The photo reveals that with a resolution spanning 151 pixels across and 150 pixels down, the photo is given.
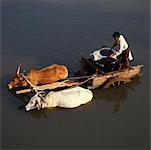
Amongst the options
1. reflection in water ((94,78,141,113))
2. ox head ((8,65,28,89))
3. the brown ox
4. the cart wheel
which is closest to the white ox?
reflection in water ((94,78,141,113))

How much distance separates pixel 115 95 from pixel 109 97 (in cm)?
19

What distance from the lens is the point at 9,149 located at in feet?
23.9

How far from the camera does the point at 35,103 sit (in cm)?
825

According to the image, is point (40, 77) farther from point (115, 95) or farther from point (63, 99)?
point (115, 95)

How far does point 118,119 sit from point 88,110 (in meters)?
0.70

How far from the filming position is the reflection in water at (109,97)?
8.33m

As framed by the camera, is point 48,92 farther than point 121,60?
No

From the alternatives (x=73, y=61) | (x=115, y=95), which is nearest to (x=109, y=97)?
(x=115, y=95)

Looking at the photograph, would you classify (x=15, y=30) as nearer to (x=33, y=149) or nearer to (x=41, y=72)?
(x=41, y=72)

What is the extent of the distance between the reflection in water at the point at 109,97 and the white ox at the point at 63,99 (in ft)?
0.37

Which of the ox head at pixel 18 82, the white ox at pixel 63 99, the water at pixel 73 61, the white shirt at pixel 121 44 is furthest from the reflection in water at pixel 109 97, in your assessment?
the white shirt at pixel 121 44

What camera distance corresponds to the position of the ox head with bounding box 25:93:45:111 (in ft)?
26.9

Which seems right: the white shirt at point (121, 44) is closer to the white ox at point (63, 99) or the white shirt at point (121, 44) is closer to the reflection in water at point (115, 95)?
the reflection in water at point (115, 95)
